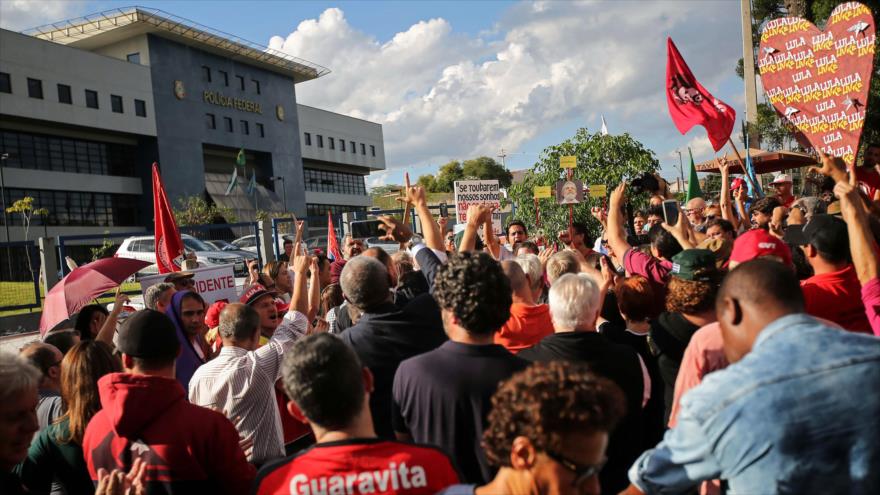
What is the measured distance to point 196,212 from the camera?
140 ft

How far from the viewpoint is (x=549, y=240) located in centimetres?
1734

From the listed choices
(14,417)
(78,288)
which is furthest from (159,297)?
(14,417)

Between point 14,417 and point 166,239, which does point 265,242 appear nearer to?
point 166,239

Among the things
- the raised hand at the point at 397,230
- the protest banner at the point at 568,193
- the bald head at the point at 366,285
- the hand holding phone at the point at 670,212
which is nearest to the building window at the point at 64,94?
the protest banner at the point at 568,193

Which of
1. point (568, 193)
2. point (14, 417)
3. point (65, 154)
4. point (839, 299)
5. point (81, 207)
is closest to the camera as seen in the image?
point (14, 417)

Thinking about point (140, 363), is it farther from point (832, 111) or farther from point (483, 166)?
point (483, 166)

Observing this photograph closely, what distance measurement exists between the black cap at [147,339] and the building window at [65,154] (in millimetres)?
43123

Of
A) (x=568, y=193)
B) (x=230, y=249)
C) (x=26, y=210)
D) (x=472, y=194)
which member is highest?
(x=26, y=210)

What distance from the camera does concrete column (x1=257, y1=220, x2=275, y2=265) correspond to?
12.5 metres

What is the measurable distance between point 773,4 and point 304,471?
20756 mm

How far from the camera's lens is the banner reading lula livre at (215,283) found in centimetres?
711

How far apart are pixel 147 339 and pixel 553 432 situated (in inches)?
77.4

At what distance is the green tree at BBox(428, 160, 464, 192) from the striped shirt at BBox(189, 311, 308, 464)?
7713 cm

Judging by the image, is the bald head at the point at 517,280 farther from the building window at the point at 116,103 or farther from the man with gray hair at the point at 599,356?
the building window at the point at 116,103
